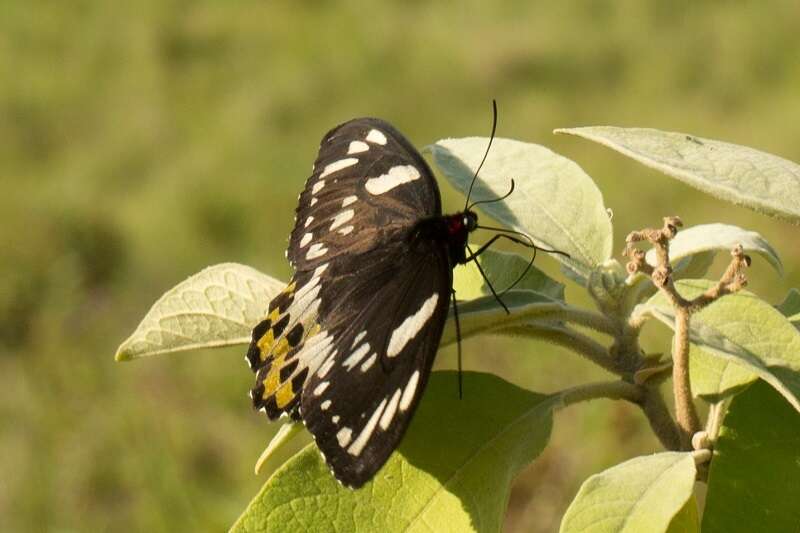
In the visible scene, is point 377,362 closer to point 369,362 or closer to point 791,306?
point 369,362

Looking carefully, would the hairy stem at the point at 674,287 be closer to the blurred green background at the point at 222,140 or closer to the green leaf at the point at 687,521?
the green leaf at the point at 687,521

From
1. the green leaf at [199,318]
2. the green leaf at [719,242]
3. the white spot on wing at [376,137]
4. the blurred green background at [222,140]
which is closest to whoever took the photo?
the green leaf at [719,242]

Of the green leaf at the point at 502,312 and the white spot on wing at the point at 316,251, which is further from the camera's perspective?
the white spot on wing at the point at 316,251

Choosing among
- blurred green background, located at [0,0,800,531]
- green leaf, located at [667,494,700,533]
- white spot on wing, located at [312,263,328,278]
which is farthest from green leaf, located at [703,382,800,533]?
blurred green background, located at [0,0,800,531]

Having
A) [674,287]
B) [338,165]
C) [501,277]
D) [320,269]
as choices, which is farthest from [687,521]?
[338,165]

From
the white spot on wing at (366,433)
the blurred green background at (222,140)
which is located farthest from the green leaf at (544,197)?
the blurred green background at (222,140)

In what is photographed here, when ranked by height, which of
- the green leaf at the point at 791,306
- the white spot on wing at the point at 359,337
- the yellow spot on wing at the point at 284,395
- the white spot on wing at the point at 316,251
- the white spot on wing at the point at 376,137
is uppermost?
the white spot on wing at the point at 376,137

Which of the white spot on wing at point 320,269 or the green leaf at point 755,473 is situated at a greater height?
the white spot on wing at point 320,269

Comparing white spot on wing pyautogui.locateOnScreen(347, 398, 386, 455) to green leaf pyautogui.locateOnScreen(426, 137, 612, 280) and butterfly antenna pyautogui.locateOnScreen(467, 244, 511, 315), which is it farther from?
green leaf pyautogui.locateOnScreen(426, 137, 612, 280)
